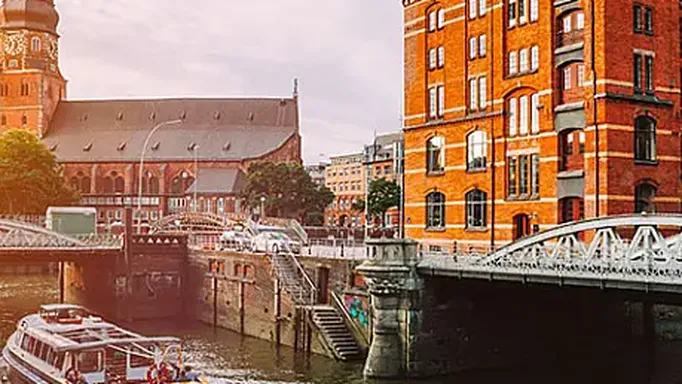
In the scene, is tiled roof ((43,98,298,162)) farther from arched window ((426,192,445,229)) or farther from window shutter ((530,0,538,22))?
window shutter ((530,0,538,22))

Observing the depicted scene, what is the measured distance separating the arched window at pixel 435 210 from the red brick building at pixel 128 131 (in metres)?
77.8

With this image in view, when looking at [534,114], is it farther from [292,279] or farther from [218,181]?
[218,181]

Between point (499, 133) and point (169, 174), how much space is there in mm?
92743

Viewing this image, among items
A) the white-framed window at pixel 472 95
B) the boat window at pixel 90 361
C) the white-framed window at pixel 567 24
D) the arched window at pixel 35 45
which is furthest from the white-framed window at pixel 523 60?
the arched window at pixel 35 45

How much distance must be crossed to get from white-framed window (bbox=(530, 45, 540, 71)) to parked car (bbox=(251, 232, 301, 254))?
16074 mm

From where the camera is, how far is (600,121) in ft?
133

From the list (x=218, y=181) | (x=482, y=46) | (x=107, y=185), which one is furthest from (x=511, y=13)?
(x=107, y=185)

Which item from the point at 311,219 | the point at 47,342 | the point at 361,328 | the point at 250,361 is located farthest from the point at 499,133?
the point at 311,219

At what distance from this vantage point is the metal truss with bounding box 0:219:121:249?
183ft

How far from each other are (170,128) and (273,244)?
8956cm

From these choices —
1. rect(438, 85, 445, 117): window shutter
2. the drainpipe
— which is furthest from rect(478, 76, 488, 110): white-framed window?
the drainpipe

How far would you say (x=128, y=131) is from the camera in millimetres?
137375

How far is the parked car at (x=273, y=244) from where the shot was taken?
49969 mm

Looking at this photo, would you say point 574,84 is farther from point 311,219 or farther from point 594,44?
point 311,219
